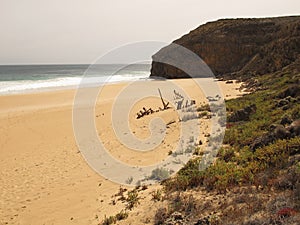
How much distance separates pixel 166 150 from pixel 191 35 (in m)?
51.5

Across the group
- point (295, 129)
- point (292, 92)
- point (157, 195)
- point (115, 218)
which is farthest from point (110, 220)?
point (292, 92)

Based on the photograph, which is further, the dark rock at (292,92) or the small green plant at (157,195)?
the dark rock at (292,92)

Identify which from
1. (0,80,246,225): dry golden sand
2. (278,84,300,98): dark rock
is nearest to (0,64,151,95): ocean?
(0,80,246,225): dry golden sand

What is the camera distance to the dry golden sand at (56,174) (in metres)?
7.03

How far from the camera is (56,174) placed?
977 centimetres

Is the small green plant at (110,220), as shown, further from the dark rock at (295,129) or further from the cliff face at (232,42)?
the cliff face at (232,42)

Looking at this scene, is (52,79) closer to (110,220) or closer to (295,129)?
(295,129)

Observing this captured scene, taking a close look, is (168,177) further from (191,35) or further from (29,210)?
(191,35)

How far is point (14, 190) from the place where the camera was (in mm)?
8789

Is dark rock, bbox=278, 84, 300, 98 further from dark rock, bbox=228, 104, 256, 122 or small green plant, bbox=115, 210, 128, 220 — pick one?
small green plant, bbox=115, 210, 128, 220

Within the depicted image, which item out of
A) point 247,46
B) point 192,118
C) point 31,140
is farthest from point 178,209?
point 247,46

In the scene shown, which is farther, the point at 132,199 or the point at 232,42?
the point at 232,42

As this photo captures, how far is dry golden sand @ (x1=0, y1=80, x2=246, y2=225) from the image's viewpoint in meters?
7.03

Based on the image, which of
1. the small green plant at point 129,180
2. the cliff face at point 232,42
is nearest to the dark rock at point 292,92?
the small green plant at point 129,180
